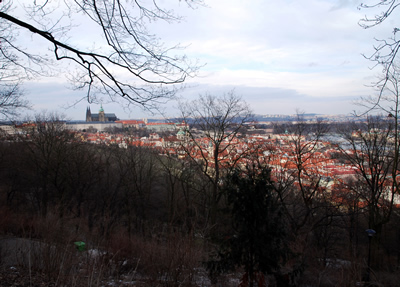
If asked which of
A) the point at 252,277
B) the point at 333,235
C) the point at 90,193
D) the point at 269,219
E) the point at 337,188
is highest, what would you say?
the point at 269,219

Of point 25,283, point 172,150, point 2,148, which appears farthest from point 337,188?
point 2,148

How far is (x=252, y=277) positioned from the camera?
3.96 meters

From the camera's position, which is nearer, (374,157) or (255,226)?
(255,226)

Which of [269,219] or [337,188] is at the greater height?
[269,219]

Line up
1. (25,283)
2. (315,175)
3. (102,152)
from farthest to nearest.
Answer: (102,152) → (315,175) → (25,283)

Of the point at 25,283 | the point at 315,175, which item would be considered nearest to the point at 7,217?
the point at 25,283

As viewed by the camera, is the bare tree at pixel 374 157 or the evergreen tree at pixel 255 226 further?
the bare tree at pixel 374 157

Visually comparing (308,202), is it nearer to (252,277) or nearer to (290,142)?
(290,142)

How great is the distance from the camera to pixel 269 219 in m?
3.88

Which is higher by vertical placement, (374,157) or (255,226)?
(255,226)

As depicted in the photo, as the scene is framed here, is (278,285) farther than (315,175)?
No

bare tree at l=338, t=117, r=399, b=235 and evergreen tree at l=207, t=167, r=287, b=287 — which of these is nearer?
evergreen tree at l=207, t=167, r=287, b=287

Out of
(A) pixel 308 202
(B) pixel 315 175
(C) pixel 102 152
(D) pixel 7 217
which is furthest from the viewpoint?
(C) pixel 102 152

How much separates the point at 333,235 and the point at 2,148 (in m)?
21.4
